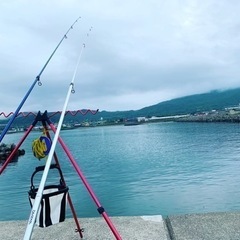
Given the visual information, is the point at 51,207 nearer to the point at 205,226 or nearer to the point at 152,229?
the point at 152,229

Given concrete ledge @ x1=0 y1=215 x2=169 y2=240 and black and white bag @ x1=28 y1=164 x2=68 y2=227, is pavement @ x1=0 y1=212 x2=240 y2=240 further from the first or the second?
black and white bag @ x1=28 y1=164 x2=68 y2=227

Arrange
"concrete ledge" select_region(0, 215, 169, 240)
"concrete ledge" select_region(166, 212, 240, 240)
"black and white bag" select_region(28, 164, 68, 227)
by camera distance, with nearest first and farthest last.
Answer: "black and white bag" select_region(28, 164, 68, 227)
"concrete ledge" select_region(166, 212, 240, 240)
"concrete ledge" select_region(0, 215, 169, 240)

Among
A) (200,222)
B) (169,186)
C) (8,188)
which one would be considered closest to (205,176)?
(169,186)

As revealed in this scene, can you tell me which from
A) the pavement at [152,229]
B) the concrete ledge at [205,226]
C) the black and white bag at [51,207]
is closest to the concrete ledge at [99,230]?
the pavement at [152,229]

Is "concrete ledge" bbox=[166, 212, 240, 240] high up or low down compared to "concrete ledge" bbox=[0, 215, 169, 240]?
down

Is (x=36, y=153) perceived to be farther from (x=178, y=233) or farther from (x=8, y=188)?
(x=8, y=188)

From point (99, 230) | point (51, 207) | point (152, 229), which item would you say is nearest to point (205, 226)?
point (152, 229)

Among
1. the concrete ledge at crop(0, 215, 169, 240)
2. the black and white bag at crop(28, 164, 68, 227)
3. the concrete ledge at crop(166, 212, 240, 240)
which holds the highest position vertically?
the black and white bag at crop(28, 164, 68, 227)

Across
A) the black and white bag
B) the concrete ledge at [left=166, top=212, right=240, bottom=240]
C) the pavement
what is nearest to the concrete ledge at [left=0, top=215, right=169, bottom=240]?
the pavement

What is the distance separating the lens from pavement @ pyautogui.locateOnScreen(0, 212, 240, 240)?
399cm

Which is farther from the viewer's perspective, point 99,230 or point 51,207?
point 99,230

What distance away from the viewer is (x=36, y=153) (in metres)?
3.38

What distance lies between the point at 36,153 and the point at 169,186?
51.2 ft

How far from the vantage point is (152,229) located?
4.25m
